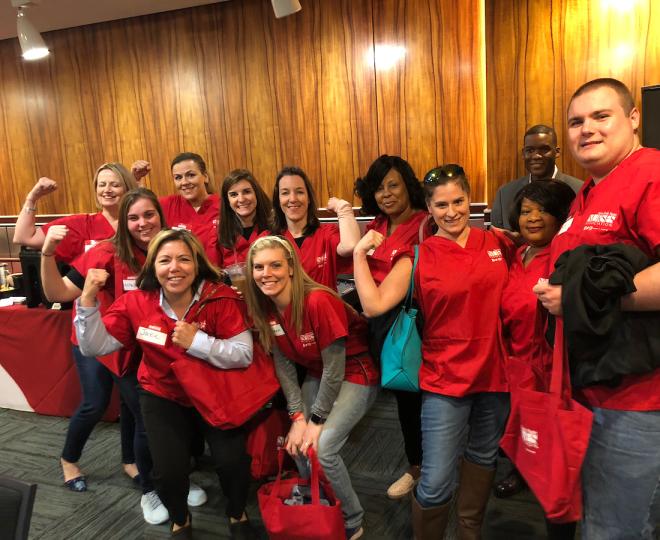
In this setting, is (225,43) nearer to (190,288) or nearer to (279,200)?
(279,200)

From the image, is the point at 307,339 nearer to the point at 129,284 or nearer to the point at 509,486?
the point at 129,284

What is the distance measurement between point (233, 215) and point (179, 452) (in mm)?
1266

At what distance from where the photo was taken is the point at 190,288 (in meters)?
2.10

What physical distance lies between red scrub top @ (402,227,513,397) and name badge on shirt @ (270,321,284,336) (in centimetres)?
60

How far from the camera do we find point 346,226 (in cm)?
235

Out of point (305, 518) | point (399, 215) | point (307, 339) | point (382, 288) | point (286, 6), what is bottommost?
point (305, 518)

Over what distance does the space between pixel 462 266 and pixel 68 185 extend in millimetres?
5955

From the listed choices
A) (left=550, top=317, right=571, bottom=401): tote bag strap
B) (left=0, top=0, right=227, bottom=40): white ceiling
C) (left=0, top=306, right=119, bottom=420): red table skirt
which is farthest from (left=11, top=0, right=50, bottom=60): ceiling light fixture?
(left=550, top=317, right=571, bottom=401): tote bag strap

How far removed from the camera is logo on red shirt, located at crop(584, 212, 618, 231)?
1.17 metres

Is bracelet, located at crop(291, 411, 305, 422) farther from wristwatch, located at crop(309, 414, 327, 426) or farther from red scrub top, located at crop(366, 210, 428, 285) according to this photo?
red scrub top, located at crop(366, 210, 428, 285)

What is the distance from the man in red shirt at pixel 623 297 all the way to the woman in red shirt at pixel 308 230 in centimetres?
123

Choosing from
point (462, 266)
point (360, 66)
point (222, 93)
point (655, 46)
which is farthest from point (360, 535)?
point (222, 93)

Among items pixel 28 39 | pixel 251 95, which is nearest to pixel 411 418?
pixel 28 39

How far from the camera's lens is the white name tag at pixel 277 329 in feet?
6.64
